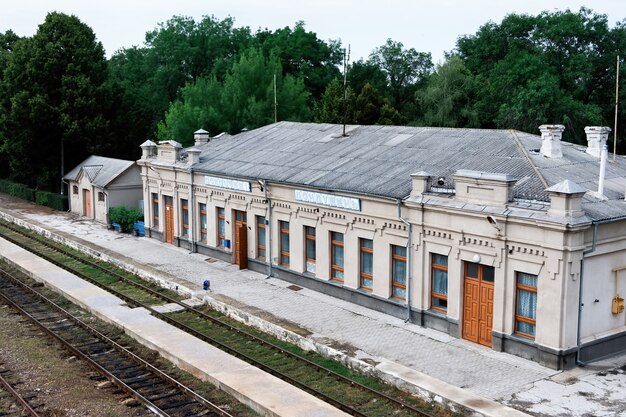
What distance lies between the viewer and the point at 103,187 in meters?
39.6

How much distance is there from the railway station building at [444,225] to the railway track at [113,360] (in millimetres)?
7646

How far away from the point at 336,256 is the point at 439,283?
4.78 m

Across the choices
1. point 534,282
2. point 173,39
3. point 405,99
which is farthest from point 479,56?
point 534,282

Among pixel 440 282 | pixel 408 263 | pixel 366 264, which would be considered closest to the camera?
pixel 440 282

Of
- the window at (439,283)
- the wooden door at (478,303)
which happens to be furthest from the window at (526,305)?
the window at (439,283)

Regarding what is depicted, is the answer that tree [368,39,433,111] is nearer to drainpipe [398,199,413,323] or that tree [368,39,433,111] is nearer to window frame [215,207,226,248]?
window frame [215,207,226,248]

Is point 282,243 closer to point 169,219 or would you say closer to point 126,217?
point 169,219

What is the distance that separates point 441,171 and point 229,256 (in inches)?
424

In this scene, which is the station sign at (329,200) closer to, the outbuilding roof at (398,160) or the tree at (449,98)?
the outbuilding roof at (398,160)

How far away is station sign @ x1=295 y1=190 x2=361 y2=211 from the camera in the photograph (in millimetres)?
23078

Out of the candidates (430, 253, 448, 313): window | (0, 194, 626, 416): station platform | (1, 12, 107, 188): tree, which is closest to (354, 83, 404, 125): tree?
(1, 12, 107, 188): tree

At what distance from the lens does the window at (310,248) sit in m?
25.5

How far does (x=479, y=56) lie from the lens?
6141 cm

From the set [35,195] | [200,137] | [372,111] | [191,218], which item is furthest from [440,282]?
[35,195]
